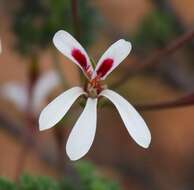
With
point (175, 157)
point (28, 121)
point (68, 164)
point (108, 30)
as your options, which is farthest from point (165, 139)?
point (28, 121)

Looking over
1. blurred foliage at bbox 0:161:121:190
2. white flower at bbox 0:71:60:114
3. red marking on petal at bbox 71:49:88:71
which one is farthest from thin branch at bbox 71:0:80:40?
white flower at bbox 0:71:60:114

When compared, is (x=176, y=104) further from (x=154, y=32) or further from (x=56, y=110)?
(x=154, y=32)

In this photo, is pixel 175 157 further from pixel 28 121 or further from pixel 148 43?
pixel 28 121

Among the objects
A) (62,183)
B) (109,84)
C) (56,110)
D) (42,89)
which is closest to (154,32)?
(109,84)

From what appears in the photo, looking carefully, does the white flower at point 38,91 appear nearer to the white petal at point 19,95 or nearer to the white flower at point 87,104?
the white petal at point 19,95

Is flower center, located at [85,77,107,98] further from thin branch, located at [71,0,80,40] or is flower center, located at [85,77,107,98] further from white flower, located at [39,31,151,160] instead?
thin branch, located at [71,0,80,40]
